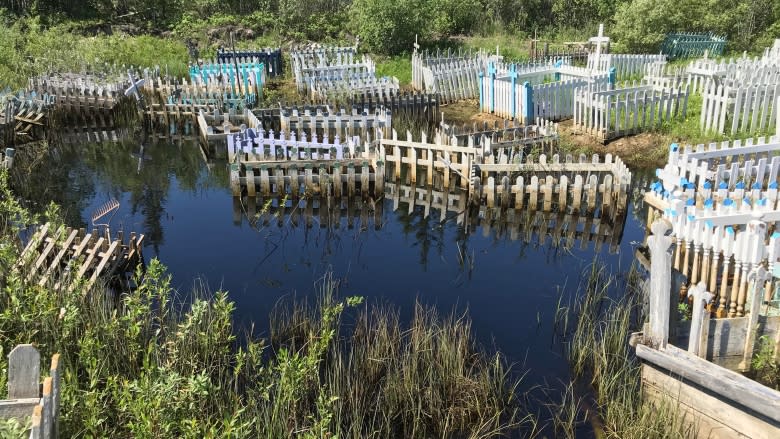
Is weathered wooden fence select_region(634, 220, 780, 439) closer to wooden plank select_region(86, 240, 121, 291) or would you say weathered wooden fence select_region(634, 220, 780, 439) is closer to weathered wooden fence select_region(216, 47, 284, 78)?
wooden plank select_region(86, 240, 121, 291)

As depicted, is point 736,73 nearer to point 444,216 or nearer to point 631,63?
point 631,63

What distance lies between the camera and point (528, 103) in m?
19.1

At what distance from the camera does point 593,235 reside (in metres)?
12.6

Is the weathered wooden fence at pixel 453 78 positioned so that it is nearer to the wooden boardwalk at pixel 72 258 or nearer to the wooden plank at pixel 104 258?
the wooden boardwalk at pixel 72 258

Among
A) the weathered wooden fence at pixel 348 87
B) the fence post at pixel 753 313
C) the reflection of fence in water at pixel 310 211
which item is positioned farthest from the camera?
the weathered wooden fence at pixel 348 87

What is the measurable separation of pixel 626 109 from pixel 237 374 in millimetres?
13349

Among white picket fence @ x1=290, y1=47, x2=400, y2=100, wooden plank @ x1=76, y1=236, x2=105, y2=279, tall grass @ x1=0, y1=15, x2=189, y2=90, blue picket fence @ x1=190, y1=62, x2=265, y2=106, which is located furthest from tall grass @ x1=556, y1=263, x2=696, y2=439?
tall grass @ x1=0, y1=15, x2=189, y2=90

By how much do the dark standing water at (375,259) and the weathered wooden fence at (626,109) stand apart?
4077mm

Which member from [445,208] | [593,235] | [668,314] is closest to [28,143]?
[445,208]

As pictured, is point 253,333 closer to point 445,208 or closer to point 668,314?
point 668,314

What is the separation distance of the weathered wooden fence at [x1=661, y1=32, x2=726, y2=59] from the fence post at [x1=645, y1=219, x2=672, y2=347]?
25.3 meters

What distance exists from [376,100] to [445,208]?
740cm

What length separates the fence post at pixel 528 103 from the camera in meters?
Result: 19.0

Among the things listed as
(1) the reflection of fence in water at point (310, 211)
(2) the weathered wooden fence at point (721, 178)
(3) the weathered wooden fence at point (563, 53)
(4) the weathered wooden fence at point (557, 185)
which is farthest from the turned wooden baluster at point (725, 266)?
(3) the weathered wooden fence at point (563, 53)
